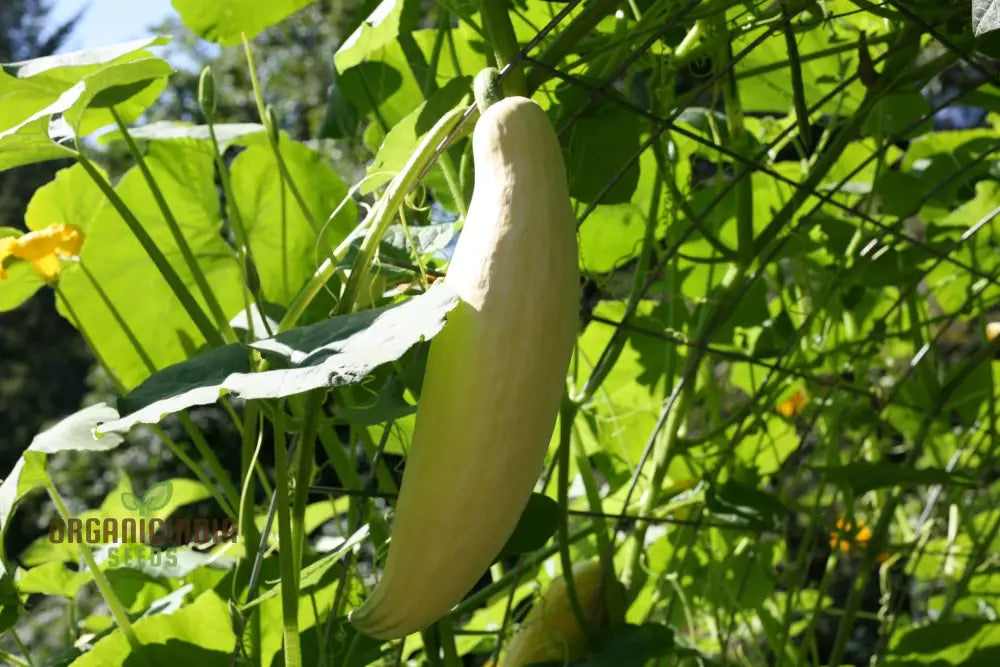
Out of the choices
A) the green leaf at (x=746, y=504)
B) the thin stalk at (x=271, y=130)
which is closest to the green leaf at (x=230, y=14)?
the thin stalk at (x=271, y=130)

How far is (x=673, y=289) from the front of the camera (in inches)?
35.0

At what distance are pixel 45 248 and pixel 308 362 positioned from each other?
357 mm

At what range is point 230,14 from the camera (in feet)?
2.19

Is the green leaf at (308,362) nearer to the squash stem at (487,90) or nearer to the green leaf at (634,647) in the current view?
the squash stem at (487,90)

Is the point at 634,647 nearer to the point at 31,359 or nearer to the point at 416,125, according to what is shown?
the point at 416,125

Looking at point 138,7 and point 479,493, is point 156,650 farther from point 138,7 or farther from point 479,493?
point 138,7

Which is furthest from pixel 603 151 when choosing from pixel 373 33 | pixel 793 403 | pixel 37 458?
pixel 793 403

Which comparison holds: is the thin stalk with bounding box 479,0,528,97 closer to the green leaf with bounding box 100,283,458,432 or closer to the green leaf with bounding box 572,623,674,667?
the green leaf with bounding box 100,283,458,432

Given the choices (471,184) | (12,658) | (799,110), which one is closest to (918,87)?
(799,110)

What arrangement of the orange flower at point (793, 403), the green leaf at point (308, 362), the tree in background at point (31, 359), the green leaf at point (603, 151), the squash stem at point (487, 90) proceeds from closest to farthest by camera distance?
1. the green leaf at point (308, 362)
2. the squash stem at point (487, 90)
3. the green leaf at point (603, 151)
4. the orange flower at point (793, 403)
5. the tree in background at point (31, 359)

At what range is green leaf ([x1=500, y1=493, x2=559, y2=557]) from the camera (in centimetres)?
63

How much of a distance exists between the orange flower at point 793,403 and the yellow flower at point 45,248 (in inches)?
31.2

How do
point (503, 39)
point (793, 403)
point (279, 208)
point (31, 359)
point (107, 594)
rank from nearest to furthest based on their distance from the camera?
point (503, 39) → point (107, 594) → point (279, 208) → point (793, 403) → point (31, 359)

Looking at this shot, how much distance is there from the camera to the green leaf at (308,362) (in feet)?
1.27
